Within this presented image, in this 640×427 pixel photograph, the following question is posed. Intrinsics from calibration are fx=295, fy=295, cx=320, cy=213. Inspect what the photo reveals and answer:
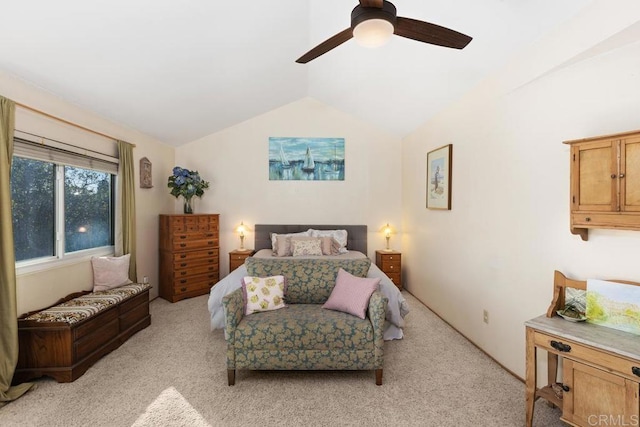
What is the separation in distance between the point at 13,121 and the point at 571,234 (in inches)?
168

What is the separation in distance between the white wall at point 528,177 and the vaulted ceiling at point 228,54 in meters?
0.25

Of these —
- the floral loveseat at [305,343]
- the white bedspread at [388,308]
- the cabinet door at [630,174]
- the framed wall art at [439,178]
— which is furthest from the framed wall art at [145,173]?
the cabinet door at [630,174]

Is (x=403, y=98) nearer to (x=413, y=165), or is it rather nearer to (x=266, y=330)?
(x=413, y=165)

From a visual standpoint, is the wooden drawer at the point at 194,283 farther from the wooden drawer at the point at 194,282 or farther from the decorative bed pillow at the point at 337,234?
the decorative bed pillow at the point at 337,234

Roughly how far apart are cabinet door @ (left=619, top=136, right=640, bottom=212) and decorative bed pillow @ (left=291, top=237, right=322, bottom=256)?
3376 millimetres

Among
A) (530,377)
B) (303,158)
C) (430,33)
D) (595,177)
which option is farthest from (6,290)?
(595,177)

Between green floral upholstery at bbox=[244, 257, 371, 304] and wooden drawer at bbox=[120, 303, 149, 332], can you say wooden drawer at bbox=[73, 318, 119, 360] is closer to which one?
wooden drawer at bbox=[120, 303, 149, 332]

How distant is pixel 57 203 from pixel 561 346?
4394 millimetres

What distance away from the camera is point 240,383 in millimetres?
2402

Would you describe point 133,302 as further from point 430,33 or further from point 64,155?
point 430,33

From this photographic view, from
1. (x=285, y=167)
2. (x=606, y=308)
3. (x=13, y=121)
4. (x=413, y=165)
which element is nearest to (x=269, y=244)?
(x=285, y=167)

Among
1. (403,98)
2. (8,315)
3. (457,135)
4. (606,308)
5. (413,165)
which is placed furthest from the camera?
(413,165)

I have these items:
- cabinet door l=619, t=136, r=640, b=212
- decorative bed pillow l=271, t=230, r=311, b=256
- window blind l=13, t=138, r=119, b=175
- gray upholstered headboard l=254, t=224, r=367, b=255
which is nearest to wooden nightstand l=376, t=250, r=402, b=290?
gray upholstered headboard l=254, t=224, r=367, b=255

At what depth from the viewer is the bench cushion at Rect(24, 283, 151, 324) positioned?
2.47m
